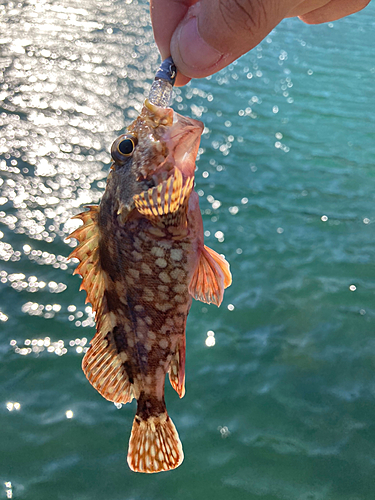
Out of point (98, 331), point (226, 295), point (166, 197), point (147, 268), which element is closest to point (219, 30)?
point (166, 197)

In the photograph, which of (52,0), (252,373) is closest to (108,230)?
(252,373)

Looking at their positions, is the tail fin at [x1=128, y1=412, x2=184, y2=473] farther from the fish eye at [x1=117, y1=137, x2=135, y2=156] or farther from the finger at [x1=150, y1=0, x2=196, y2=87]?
the finger at [x1=150, y1=0, x2=196, y2=87]

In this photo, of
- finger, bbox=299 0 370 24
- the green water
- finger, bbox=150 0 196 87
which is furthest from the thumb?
the green water

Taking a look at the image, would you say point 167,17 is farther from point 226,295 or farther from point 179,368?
point 226,295

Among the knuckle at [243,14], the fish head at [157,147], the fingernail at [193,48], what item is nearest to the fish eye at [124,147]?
the fish head at [157,147]

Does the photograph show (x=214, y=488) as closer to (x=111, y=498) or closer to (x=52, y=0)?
(x=111, y=498)

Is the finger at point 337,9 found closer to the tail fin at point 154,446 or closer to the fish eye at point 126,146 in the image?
the fish eye at point 126,146
